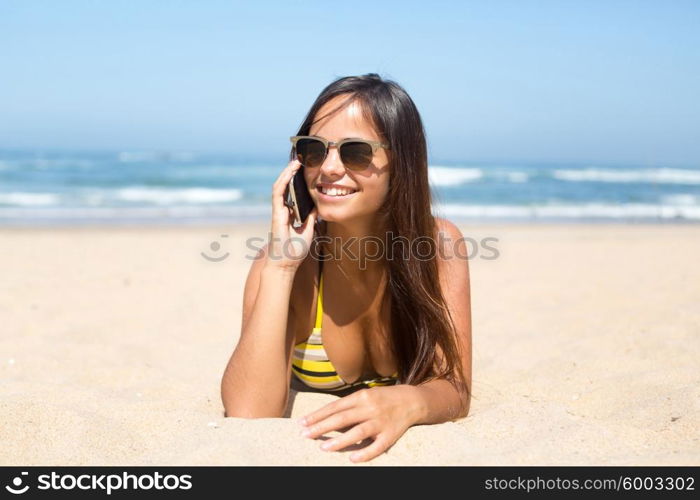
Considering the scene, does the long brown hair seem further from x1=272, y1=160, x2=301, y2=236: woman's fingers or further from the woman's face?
x1=272, y1=160, x2=301, y2=236: woman's fingers

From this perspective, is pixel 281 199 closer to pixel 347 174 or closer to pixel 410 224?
pixel 347 174

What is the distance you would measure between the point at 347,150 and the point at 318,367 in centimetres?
102

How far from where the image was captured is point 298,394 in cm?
339

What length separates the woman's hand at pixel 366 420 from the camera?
7.90 feet

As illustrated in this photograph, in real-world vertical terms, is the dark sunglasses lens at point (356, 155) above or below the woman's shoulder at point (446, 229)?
above

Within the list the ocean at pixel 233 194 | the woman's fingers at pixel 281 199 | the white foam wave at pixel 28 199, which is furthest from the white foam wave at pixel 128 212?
the woman's fingers at pixel 281 199

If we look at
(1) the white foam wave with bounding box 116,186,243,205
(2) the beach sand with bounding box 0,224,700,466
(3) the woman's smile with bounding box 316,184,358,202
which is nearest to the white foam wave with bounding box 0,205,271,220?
(1) the white foam wave with bounding box 116,186,243,205

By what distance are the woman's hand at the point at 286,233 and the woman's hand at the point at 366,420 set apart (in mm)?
620

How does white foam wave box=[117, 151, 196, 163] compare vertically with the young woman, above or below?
below

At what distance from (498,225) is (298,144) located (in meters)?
11.5

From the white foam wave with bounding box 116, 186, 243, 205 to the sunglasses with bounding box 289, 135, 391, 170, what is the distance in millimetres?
16447

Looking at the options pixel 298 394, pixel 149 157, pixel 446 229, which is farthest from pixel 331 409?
pixel 149 157

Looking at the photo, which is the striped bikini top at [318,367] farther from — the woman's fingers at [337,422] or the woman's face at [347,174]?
the woman's fingers at [337,422]

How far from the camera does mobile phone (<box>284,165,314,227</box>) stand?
2.95m
